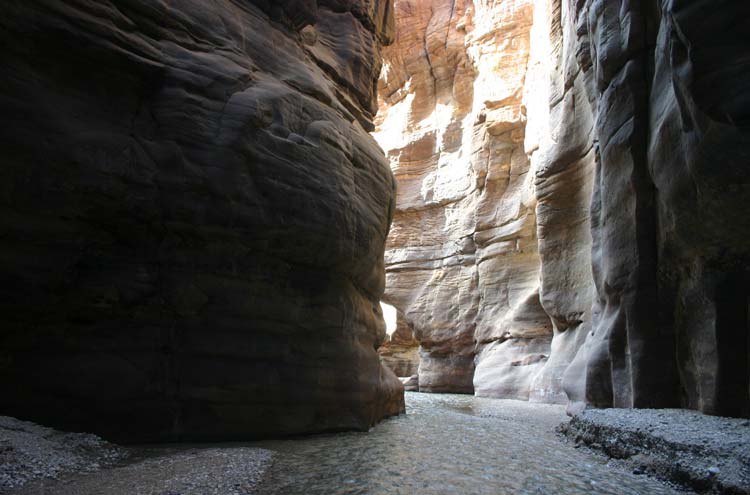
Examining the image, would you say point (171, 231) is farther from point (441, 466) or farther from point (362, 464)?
point (441, 466)

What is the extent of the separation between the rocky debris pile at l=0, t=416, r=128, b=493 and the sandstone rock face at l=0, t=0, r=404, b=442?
30 cm

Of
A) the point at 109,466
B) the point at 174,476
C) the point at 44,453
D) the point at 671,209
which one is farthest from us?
the point at 671,209

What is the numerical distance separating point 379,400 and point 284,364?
262 cm

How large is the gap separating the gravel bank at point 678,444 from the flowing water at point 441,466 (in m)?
0.24

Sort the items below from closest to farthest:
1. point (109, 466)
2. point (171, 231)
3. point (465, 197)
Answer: point (109, 466)
point (171, 231)
point (465, 197)

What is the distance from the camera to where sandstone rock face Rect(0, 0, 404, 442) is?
18.2ft

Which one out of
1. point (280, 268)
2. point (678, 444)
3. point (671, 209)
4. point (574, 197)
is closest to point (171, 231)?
point (280, 268)

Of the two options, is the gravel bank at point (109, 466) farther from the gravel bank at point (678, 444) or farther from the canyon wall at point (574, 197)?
the canyon wall at point (574, 197)

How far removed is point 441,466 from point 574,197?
13.8m

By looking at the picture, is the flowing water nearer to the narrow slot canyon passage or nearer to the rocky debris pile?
the narrow slot canyon passage

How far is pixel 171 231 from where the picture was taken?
6.40 metres

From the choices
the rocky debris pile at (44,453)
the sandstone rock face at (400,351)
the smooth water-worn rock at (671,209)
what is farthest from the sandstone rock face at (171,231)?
the sandstone rock face at (400,351)

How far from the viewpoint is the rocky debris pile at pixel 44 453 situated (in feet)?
14.0

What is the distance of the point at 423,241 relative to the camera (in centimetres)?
3033
